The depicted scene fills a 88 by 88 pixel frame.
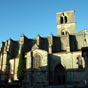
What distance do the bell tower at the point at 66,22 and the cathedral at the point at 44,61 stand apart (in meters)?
10.3

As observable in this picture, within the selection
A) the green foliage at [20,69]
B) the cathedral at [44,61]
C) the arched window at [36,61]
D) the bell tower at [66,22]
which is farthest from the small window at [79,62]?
the bell tower at [66,22]

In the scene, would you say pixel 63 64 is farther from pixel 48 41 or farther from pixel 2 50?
pixel 2 50

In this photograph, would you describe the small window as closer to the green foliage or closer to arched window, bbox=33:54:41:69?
arched window, bbox=33:54:41:69

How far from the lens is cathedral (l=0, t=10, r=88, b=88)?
137ft

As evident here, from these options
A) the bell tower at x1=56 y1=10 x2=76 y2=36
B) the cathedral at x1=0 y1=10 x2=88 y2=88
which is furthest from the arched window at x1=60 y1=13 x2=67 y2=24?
the cathedral at x1=0 y1=10 x2=88 y2=88

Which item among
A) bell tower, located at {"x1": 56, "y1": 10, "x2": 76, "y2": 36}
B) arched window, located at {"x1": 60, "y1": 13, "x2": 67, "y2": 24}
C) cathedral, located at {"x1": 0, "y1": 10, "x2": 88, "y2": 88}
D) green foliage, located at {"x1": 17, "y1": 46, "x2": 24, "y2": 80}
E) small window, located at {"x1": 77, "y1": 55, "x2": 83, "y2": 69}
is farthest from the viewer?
arched window, located at {"x1": 60, "y1": 13, "x2": 67, "y2": 24}

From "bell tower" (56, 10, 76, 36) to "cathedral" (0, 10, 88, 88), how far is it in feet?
33.8

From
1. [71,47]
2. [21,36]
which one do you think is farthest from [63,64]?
[21,36]

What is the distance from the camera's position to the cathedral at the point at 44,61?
41.7 m

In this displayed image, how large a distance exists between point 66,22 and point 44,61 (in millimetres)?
24863

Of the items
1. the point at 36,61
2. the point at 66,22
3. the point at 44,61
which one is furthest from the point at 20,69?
the point at 66,22

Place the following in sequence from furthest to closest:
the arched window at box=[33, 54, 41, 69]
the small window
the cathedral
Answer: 1. the arched window at box=[33, 54, 41, 69]
2. the small window
3. the cathedral

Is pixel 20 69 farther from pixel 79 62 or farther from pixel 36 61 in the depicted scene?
pixel 79 62

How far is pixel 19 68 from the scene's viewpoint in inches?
1789
